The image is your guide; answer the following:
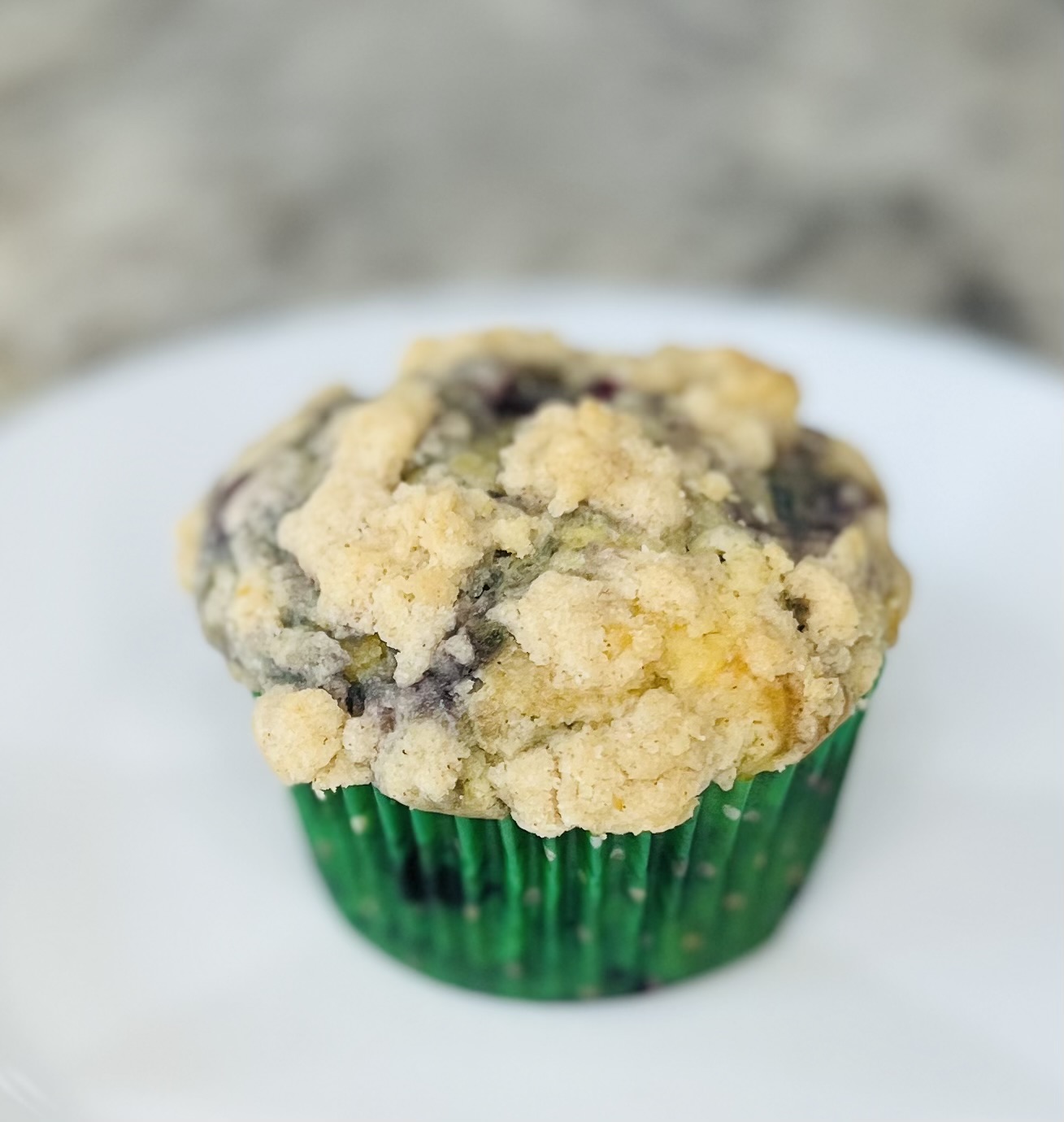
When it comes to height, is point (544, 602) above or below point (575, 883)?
above

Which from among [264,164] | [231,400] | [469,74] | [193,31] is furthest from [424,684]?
[193,31]

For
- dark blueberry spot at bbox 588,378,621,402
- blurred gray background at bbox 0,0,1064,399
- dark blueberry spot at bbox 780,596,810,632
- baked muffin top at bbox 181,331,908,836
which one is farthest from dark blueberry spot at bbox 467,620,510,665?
blurred gray background at bbox 0,0,1064,399

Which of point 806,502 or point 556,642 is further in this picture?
point 806,502

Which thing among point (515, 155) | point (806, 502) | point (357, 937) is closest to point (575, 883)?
point (357, 937)

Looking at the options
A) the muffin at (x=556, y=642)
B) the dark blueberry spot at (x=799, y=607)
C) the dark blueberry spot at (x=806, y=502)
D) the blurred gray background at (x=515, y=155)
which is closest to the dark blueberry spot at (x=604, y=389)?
the muffin at (x=556, y=642)

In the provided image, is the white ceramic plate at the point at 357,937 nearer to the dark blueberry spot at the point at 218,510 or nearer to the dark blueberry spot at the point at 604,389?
the dark blueberry spot at the point at 218,510

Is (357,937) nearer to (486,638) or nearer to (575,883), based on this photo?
(575,883)
